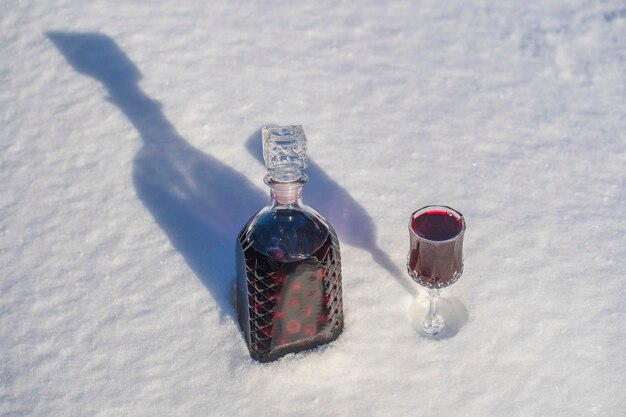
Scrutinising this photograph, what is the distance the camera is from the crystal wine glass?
1.60 m

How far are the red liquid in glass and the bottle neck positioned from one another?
9.7 inches

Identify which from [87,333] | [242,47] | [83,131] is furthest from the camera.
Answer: [242,47]

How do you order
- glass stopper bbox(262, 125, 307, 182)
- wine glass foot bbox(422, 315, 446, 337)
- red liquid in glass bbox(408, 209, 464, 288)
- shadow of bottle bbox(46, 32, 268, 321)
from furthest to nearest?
shadow of bottle bbox(46, 32, 268, 321)
wine glass foot bbox(422, 315, 446, 337)
red liquid in glass bbox(408, 209, 464, 288)
glass stopper bbox(262, 125, 307, 182)

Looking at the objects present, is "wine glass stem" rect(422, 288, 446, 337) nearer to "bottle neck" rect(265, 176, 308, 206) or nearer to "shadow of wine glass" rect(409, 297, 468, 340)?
Result: "shadow of wine glass" rect(409, 297, 468, 340)

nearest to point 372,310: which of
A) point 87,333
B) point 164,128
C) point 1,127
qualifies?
point 87,333

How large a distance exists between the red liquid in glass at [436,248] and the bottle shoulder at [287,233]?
191 mm

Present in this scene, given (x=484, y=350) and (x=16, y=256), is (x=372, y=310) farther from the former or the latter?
(x=16, y=256)

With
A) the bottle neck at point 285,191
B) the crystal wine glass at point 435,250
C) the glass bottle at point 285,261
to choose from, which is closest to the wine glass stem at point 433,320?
the crystal wine glass at point 435,250

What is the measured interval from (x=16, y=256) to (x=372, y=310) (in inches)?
30.3

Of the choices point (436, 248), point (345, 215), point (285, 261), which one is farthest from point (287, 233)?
point (345, 215)

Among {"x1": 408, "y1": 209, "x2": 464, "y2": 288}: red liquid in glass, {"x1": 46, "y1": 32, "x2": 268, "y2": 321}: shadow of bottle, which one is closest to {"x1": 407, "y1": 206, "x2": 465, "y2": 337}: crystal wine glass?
{"x1": 408, "y1": 209, "x2": 464, "y2": 288}: red liquid in glass

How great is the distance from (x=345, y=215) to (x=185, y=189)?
1.23 feet

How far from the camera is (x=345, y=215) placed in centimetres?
193

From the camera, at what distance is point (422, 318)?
5.70 ft
